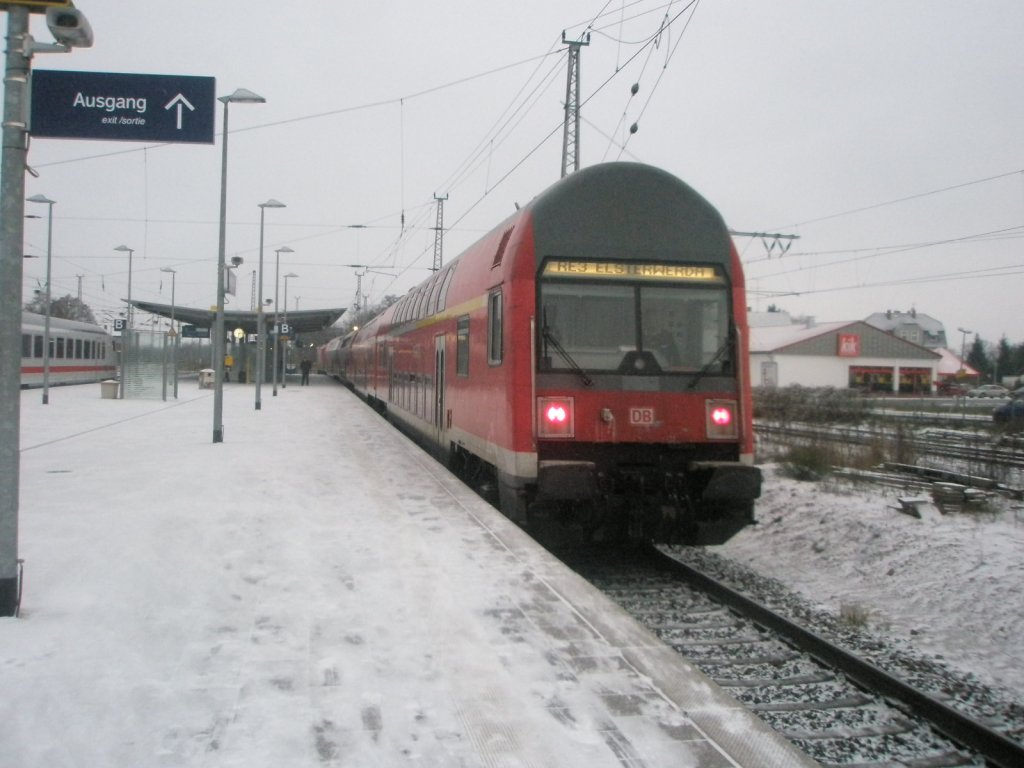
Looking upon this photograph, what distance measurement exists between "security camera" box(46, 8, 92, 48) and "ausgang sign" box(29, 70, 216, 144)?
38 centimetres

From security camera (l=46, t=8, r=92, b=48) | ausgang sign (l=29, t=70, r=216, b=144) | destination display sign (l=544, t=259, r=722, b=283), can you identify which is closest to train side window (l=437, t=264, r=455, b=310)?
destination display sign (l=544, t=259, r=722, b=283)

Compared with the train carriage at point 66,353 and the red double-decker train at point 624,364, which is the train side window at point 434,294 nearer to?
the red double-decker train at point 624,364

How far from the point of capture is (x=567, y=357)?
7945 millimetres

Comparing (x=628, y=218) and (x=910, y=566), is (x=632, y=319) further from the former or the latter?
(x=910, y=566)

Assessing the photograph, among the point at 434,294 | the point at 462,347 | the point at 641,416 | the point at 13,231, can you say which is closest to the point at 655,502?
the point at 641,416

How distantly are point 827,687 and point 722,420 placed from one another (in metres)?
2.83

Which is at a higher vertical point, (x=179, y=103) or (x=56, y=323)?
(x=56, y=323)

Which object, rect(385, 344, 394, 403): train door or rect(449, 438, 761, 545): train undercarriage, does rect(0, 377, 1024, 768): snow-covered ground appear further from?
rect(385, 344, 394, 403): train door

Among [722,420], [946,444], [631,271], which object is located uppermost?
[631,271]

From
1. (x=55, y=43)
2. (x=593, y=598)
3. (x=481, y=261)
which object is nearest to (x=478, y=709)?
(x=593, y=598)

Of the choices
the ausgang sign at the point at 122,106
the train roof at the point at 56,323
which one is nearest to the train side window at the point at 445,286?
the ausgang sign at the point at 122,106

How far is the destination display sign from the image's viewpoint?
812cm

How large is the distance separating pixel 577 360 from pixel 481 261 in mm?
2419

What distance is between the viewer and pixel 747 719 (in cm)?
397
